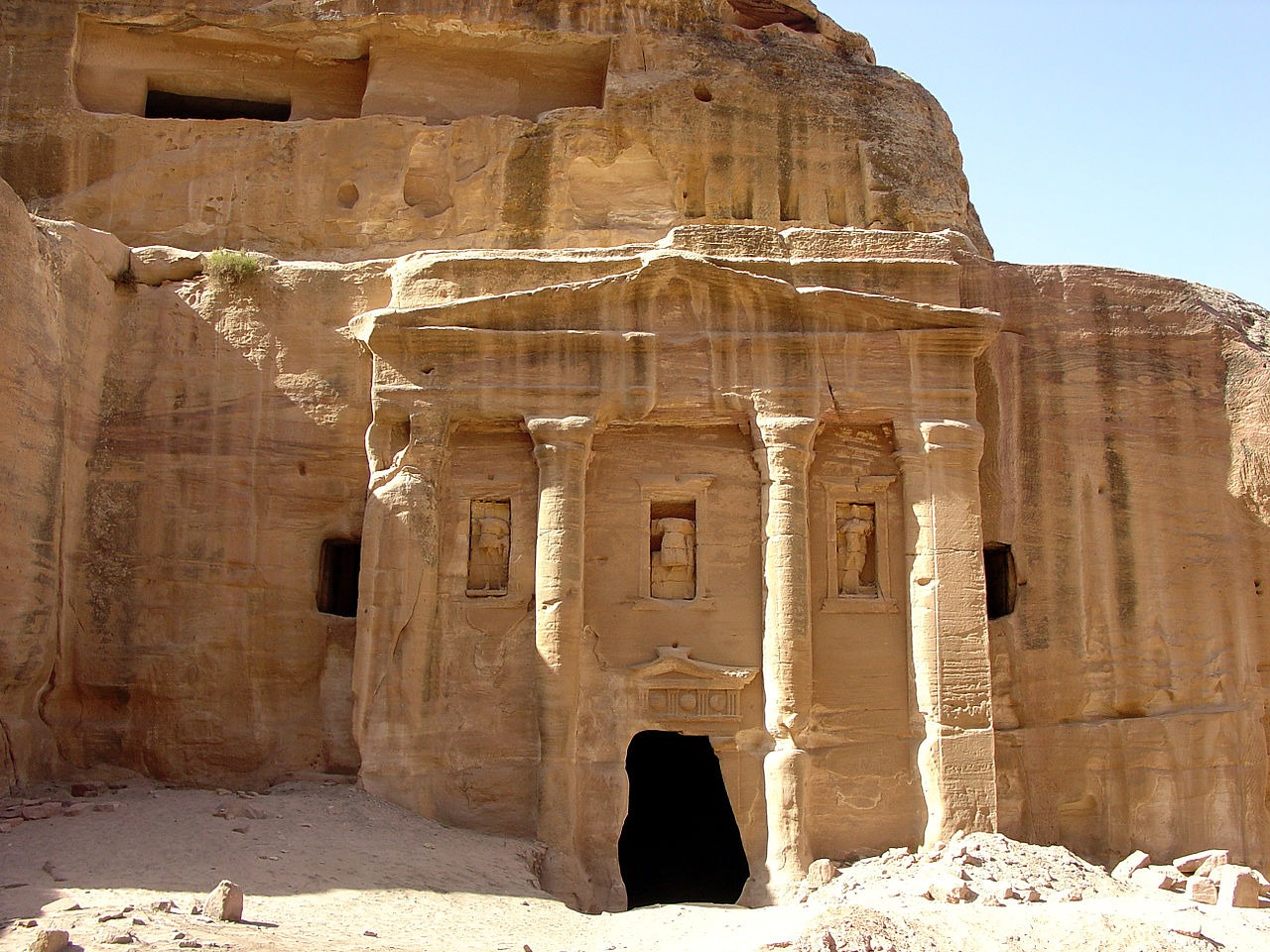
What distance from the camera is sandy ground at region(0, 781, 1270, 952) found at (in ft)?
29.7

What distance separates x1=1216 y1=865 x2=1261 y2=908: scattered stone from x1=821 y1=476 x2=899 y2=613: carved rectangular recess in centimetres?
411

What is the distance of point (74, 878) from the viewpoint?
954 centimetres

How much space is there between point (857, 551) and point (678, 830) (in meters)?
4.31

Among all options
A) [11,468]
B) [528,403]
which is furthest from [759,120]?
[11,468]

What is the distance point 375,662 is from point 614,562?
2.67m

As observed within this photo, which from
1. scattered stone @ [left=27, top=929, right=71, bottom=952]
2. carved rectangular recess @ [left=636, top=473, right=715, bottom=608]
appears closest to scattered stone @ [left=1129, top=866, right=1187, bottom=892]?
carved rectangular recess @ [left=636, top=473, right=715, bottom=608]

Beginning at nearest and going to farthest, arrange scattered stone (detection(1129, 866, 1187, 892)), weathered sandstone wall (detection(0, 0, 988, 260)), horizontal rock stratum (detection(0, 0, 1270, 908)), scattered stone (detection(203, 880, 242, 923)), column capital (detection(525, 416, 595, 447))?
scattered stone (detection(203, 880, 242, 923)) < scattered stone (detection(1129, 866, 1187, 892)) < horizontal rock stratum (detection(0, 0, 1270, 908)) < column capital (detection(525, 416, 595, 447)) < weathered sandstone wall (detection(0, 0, 988, 260))

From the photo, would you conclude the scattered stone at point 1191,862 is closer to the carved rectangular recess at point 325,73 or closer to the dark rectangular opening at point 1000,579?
the dark rectangular opening at point 1000,579

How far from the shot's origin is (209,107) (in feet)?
65.1

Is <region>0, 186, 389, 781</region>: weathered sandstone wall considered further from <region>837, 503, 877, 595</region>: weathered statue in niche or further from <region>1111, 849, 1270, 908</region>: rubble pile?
<region>1111, 849, 1270, 908</region>: rubble pile

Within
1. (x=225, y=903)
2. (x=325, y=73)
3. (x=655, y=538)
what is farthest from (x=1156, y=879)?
(x=325, y=73)

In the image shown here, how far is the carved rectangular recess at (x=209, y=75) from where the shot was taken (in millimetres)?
19125

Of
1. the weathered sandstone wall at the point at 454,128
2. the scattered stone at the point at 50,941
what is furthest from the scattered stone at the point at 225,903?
the weathered sandstone wall at the point at 454,128

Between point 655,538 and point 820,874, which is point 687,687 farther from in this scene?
point 820,874
